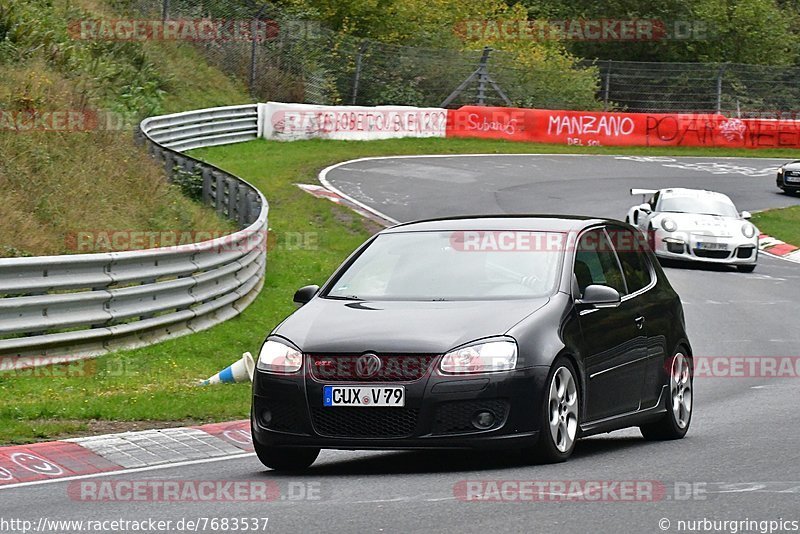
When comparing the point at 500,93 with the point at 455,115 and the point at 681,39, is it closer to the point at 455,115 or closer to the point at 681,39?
the point at 455,115

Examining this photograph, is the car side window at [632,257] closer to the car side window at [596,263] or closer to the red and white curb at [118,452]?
the car side window at [596,263]

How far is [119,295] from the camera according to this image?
553 inches

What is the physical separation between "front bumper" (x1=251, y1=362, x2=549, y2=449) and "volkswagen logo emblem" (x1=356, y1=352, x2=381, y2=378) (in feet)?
0.19

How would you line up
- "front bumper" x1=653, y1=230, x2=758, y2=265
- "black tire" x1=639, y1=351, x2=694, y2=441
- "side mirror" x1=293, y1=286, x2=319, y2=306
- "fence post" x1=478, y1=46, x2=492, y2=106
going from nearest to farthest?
"side mirror" x1=293, y1=286, x2=319, y2=306
"black tire" x1=639, y1=351, x2=694, y2=441
"front bumper" x1=653, y1=230, x2=758, y2=265
"fence post" x1=478, y1=46, x2=492, y2=106

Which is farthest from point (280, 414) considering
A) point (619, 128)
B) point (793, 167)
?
point (619, 128)

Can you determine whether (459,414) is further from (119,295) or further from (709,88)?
(709,88)

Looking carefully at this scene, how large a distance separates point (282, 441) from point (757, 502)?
2673 millimetres

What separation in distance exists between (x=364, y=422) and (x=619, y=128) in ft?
122

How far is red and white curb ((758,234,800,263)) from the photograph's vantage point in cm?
2836

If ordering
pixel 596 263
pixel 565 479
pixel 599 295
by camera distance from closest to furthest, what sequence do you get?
pixel 565 479 < pixel 599 295 < pixel 596 263

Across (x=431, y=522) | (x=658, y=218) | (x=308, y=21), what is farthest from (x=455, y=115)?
(x=431, y=522)

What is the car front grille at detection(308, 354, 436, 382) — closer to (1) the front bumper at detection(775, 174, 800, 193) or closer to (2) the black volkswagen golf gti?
(2) the black volkswagen golf gti

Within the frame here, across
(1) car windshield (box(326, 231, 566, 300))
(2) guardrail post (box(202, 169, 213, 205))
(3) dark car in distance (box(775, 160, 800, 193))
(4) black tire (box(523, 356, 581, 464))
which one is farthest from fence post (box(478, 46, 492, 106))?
(4) black tire (box(523, 356, 581, 464))

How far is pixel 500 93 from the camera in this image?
45.1 metres
